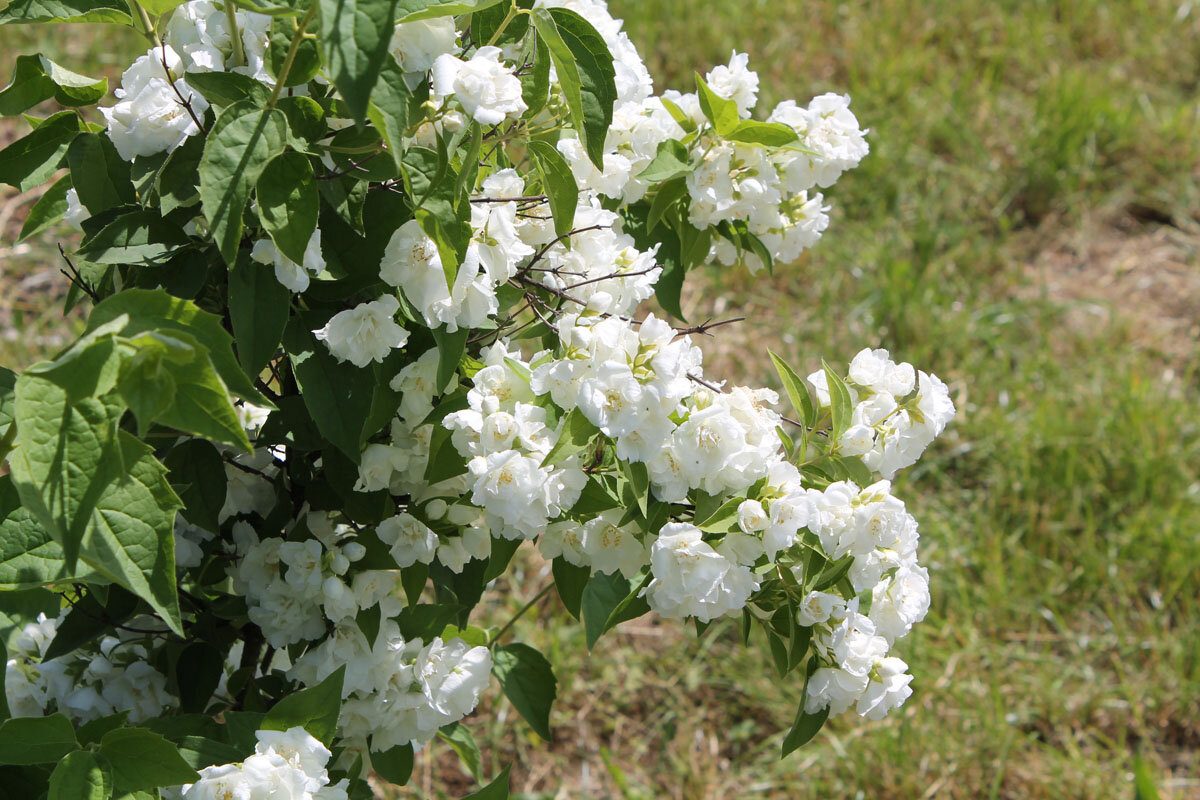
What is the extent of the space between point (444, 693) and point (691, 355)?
589 millimetres

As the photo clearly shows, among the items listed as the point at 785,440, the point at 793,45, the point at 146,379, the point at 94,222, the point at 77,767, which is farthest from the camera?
the point at 793,45

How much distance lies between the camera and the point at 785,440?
1.31 m

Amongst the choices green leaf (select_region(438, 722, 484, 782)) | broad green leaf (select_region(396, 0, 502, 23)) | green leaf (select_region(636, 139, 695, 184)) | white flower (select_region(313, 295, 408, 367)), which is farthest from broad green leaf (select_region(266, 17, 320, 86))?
green leaf (select_region(438, 722, 484, 782))

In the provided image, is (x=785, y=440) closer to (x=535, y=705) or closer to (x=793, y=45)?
(x=535, y=705)

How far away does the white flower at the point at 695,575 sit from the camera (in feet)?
3.79

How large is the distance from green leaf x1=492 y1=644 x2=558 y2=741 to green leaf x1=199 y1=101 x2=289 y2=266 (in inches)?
36.1

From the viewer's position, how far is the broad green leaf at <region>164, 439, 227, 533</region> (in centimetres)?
131

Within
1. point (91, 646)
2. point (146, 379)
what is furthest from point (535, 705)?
point (146, 379)

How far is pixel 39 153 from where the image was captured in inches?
49.4

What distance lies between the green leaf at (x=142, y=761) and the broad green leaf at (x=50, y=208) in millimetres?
576

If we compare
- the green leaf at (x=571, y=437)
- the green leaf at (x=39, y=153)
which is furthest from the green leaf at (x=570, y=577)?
the green leaf at (x=39, y=153)

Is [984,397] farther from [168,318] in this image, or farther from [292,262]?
[168,318]

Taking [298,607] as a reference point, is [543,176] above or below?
above

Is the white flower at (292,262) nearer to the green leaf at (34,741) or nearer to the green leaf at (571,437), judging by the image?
the green leaf at (571,437)
